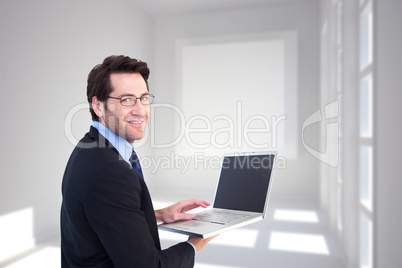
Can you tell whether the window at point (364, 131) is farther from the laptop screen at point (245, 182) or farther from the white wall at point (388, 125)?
the laptop screen at point (245, 182)

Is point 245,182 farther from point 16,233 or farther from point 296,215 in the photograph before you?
point 296,215

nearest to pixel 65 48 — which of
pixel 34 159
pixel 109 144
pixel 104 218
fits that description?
pixel 34 159

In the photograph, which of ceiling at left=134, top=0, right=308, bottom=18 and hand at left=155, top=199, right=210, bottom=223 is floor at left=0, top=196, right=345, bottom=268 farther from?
ceiling at left=134, top=0, right=308, bottom=18

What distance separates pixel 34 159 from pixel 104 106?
2749 millimetres

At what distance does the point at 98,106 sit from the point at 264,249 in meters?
2.53

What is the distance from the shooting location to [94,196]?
104 centimetres

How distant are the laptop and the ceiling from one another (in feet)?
16.0

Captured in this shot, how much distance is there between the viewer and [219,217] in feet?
5.07

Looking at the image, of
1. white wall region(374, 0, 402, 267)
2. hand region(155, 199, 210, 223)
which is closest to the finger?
hand region(155, 199, 210, 223)

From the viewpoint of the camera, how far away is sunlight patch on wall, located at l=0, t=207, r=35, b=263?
126 inches

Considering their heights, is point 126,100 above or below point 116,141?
above

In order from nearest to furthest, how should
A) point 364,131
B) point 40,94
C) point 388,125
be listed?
point 388,125 < point 364,131 < point 40,94

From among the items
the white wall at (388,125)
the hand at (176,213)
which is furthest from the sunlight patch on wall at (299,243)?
the hand at (176,213)

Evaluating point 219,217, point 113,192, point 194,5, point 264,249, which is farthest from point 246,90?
point 113,192
